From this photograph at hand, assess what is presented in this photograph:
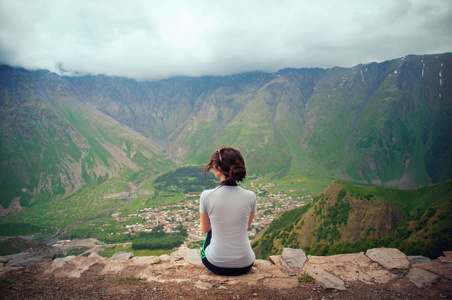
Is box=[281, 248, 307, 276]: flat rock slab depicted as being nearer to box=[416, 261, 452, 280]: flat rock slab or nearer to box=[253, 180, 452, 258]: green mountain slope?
box=[416, 261, 452, 280]: flat rock slab

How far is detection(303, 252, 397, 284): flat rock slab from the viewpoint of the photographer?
20.1 ft

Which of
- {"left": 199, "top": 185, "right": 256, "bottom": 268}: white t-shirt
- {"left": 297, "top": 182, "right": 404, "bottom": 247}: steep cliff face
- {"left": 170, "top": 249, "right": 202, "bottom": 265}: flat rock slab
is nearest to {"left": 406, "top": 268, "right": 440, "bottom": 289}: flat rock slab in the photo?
{"left": 199, "top": 185, "right": 256, "bottom": 268}: white t-shirt

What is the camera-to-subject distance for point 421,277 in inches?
229

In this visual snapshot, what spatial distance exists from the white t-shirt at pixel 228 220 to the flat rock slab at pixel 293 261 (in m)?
3.38

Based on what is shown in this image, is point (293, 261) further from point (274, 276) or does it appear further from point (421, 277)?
point (421, 277)

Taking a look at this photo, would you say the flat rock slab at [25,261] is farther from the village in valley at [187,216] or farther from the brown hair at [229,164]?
the village in valley at [187,216]

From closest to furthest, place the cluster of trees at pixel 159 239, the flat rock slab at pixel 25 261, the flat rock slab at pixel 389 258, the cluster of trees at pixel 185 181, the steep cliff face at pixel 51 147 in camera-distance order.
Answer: the flat rock slab at pixel 389 258
the flat rock slab at pixel 25 261
the cluster of trees at pixel 159 239
the steep cliff face at pixel 51 147
the cluster of trees at pixel 185 181

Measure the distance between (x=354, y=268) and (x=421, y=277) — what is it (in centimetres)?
162

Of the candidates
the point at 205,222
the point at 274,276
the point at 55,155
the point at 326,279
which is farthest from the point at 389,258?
the point at 55,155

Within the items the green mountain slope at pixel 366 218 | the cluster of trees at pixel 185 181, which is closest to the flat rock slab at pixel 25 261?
the green mountain slope at pixel 366 218

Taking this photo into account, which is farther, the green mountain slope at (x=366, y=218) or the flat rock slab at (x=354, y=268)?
the green mountain slope at (x=366, y=218)

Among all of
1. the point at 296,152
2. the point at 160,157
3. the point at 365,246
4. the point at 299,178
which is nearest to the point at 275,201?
the point at 299,178

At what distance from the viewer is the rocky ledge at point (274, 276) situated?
5.16m

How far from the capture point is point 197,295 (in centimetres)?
486
